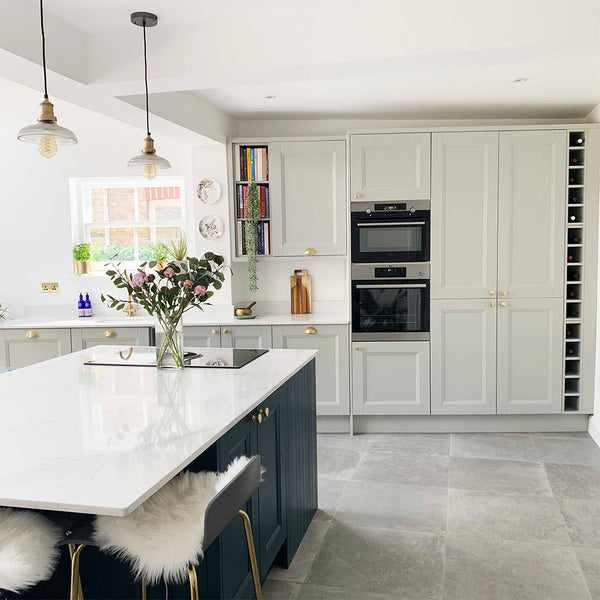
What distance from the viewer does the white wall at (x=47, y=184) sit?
5086 millimetres

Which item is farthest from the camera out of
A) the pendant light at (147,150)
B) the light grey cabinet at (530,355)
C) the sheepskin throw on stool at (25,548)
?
the light grey cabinet at (530,355)

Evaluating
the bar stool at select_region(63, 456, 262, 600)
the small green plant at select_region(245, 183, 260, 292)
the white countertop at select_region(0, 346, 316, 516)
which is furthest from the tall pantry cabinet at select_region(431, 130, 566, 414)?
the bar stool at select_region(63, 456, 262, 600)

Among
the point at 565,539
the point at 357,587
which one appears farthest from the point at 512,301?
the point at 357,587

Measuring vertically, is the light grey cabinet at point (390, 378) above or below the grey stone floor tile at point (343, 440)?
above

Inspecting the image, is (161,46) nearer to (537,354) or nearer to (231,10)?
(231,10)

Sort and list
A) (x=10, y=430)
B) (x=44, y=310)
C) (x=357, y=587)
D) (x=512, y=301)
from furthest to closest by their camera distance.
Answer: (x=44, y=310) < (x=512, y=301) < (x=357, y=587) < (x=10, y=430)

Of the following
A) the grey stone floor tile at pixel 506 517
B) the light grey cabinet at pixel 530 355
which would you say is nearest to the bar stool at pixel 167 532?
the grey stone floor tile at pixel 506 517

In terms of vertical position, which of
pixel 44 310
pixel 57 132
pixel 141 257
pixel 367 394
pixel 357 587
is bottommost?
pixel 357 587

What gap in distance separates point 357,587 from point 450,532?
2.29ft

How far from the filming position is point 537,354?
4641 mm

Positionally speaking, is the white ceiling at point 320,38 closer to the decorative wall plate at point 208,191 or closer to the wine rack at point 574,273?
→ the wine rack at point 574,273

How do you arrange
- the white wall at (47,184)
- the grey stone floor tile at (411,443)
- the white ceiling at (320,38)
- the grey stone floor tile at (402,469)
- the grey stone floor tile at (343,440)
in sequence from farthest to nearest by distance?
1. the white wall at (47,184)
2. the grey stone floor tile at (343,440)
3. the grey stone floor tile at (411,443)
4. the grey stone floor tile at (402,469)
5. the white ceiling at (320,38)

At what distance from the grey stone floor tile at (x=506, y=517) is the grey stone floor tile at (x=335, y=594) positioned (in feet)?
2.32

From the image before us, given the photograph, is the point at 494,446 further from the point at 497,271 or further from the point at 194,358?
the point at 194,358
